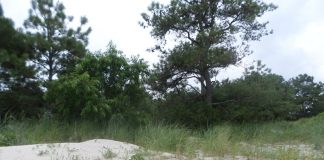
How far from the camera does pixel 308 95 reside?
53.3 m

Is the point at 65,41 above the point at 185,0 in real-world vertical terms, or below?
below

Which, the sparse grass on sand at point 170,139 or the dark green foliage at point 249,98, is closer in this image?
the sparse grass on sand at point 170,139

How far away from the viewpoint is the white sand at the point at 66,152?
738 cm

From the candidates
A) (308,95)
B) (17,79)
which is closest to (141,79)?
(17,79)

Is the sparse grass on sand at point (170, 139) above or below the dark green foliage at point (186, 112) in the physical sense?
below

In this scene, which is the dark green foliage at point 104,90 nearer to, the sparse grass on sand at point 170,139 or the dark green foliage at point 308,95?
the sparse grass on sand at point 170,139

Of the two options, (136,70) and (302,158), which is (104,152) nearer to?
(302,158)

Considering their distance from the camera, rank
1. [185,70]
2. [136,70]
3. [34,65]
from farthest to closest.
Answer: [185,70] → [34,65] → [136,70]

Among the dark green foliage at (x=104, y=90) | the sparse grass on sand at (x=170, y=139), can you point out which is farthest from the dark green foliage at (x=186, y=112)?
the sparse grass on sand at (x=170, y=139)

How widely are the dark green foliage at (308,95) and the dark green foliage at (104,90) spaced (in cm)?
3813

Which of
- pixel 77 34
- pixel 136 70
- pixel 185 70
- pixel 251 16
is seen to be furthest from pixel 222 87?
pixel 136 70

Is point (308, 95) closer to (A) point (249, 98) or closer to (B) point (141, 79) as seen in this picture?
(A) point (249, 98)

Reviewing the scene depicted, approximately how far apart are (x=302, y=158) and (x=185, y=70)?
14619 millimetres

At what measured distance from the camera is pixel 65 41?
19.2 meters
